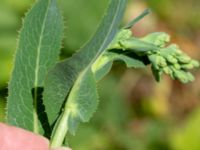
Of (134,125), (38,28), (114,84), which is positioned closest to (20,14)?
(114,84)

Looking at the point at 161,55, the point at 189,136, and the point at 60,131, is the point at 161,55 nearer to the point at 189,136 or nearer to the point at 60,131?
the point at 60,131

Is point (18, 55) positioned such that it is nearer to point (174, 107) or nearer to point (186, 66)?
point (186, 66)

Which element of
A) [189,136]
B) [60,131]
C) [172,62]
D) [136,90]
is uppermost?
[172,62]

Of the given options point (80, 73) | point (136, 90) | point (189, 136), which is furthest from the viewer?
point (136, 90)

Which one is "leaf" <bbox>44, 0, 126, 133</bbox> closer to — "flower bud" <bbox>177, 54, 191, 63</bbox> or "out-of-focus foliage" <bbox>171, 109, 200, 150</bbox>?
"flower bud" <bbox>177, 54, 191, 63</bbox>

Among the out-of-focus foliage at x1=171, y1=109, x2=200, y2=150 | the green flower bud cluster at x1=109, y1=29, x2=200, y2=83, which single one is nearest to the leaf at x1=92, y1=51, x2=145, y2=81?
the green flower bud cluster at x1=109, y1=29, x2=200, y2=83

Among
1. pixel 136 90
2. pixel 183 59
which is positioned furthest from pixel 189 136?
pixel 183 59
